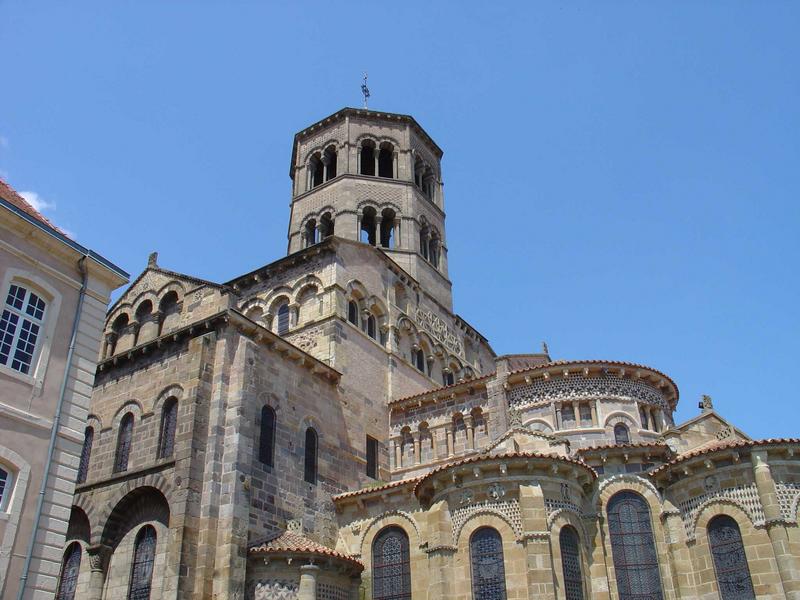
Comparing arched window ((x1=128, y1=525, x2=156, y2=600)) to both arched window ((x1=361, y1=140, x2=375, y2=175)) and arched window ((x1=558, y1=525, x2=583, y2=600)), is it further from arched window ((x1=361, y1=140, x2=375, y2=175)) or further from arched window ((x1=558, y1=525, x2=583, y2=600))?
arched window ((x1=361, y1=140, x2=375, y2=175))

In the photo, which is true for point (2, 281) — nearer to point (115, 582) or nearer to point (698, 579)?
point (115, 582)

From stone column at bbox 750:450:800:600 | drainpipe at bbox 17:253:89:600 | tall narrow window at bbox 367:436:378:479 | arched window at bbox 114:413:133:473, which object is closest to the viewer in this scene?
drainpipe at bbox 17:253:89:600

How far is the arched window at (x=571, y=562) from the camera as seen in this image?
1884 cm

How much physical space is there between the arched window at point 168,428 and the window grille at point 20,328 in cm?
709

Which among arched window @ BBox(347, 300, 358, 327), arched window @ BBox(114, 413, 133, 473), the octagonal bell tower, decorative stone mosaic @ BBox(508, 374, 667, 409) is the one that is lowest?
arched window @ BBox(114, 413, 133, 473)

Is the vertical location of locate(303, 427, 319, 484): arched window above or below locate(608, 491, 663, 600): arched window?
above

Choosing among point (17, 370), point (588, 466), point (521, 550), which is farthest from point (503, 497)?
point (17, 370)

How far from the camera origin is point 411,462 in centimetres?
2714

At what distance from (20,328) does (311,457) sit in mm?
11003

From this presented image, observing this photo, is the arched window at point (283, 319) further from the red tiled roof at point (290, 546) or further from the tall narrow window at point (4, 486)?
the tall narrow window at point (4, 486)

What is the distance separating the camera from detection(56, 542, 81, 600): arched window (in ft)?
68.9

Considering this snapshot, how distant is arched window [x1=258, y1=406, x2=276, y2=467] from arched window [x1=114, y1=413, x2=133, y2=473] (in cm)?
419

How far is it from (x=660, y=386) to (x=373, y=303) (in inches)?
444

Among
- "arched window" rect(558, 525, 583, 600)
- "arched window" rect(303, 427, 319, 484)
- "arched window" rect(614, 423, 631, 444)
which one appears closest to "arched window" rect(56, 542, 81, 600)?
"arched window" rect(303, 427, 319, 484)
